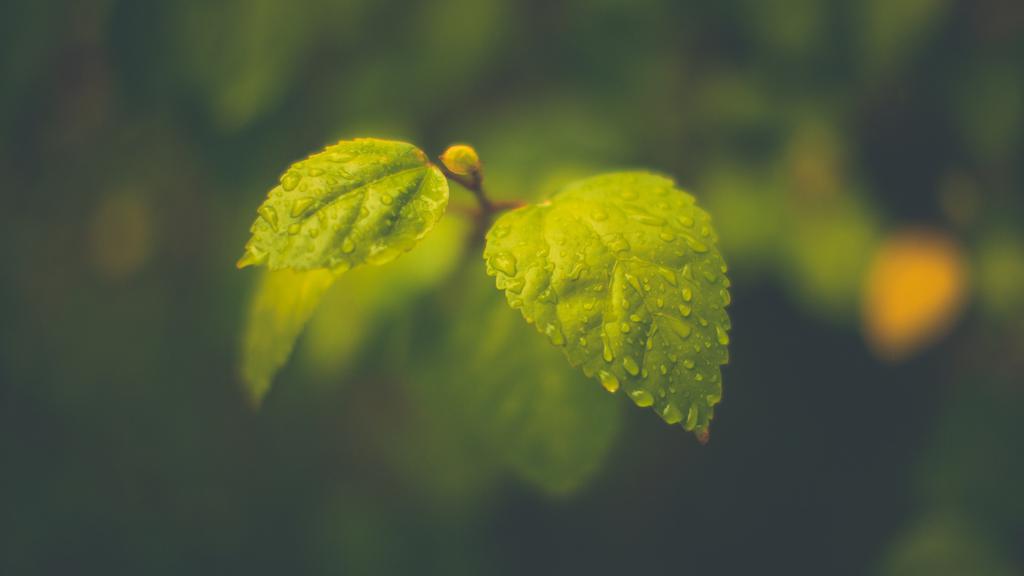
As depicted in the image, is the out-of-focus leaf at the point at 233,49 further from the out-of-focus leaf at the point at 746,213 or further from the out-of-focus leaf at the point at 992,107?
the out-of-focus leaf at the point at 992,107

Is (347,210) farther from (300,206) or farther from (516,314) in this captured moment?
(516,314)

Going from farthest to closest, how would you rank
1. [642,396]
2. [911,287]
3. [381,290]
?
[911,287], [381,290], [642,396]

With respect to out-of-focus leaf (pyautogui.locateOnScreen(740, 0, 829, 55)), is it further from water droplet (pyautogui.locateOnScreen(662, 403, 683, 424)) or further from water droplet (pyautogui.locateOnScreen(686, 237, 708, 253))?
water droplet (pyautogui.locateOnScreen(662, 403, 683, 424))

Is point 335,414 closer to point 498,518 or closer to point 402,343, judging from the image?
point 498,518

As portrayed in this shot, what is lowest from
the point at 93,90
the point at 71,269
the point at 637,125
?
the point at 71,269

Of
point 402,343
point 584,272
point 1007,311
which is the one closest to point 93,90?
point 402,343

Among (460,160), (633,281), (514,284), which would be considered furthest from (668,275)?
(460,160)
